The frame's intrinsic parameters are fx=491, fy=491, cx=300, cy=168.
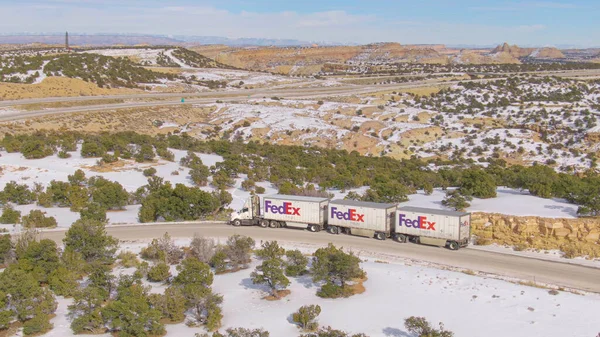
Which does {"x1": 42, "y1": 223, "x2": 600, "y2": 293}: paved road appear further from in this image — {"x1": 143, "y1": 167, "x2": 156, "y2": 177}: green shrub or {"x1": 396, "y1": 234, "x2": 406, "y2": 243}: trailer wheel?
{"x1": 143, "y1": 167, "x2": 156, "y2": 177}: green shrub

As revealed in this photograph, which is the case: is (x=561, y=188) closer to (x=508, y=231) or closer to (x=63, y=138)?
(x=508, y=231)

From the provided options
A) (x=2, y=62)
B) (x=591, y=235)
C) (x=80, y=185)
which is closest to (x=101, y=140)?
(x=80, y=185)

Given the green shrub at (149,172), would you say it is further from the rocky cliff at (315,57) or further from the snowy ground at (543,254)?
the rocky cliff at (315,57)

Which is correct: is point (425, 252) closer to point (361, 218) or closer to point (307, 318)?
point (361, 218)

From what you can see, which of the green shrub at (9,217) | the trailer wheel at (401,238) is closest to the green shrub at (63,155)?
the green shrub at (9,217)

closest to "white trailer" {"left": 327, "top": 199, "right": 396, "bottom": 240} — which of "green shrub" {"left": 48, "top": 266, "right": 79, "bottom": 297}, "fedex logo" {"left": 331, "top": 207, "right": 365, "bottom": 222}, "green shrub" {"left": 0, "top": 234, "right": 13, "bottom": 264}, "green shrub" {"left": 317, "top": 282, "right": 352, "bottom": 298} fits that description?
"fedex logo" {"left": 331, "top": 207, "right": 365, "bottom": 222}
